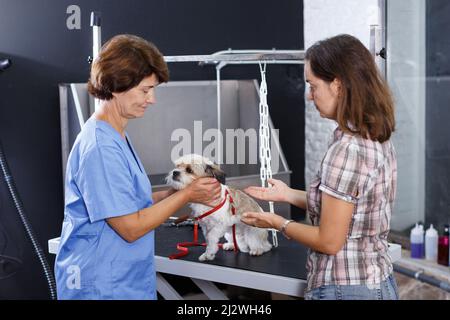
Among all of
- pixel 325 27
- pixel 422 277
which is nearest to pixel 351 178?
pixel 422 277

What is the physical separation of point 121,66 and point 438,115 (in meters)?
2.21

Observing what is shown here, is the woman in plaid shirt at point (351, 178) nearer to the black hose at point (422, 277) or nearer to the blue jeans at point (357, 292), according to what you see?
the blue jeans at point (357, 292)

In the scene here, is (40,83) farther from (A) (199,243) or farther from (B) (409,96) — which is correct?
(B) (409,96)

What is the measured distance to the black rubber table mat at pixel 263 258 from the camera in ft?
6.32

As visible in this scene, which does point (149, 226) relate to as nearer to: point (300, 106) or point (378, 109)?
point (378, 109)

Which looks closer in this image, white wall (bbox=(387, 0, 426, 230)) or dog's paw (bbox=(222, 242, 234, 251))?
dog's paw (bbox=(222, 242, 234, 251))

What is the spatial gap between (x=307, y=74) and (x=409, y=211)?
2.26 metres

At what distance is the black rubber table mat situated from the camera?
1928mm

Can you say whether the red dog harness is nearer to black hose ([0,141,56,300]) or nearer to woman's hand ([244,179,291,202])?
woman's hand ([244,179,291,202])

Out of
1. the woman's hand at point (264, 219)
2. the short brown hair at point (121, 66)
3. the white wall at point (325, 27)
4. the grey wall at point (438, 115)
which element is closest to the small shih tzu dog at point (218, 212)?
the woman's hand at point (264, 219)

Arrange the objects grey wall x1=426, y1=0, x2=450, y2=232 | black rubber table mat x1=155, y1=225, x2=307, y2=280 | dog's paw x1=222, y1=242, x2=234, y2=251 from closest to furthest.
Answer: black rubber table mat x1=155, y1=225, x2=307, y2=280 < dog's paw x1=222, y1=242, x2=234, y2=251 < grey wall x1=426, y1=0, x2=450, y2=232

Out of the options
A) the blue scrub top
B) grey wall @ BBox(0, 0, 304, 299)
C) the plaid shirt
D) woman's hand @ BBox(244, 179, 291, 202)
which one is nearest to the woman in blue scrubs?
the blue scrub top

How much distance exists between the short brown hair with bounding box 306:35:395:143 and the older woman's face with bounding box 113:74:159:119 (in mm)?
427

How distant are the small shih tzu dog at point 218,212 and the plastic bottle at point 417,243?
1486 millimetres
